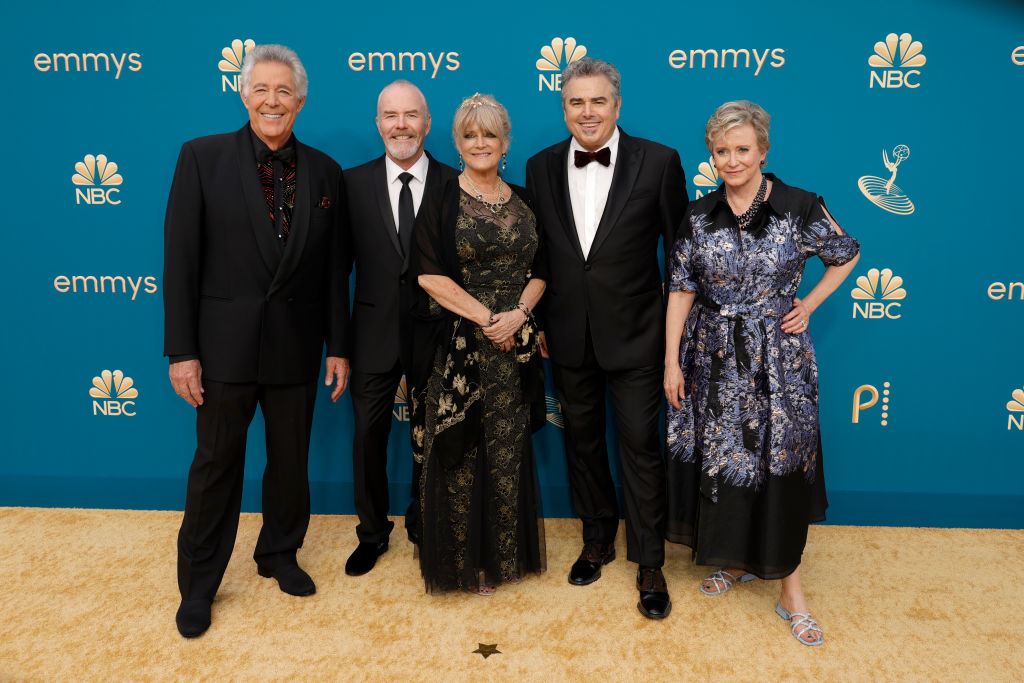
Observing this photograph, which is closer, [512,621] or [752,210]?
[752,210]

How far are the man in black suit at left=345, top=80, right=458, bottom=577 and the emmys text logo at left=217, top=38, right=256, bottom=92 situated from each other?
33.1 inches

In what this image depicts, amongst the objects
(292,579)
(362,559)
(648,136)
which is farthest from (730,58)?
(292,579)

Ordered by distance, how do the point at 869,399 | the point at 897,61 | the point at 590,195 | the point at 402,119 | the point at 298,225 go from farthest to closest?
the point at 869,399
the point at 897,61
the point at 402,119
the point at 590,195
the point at 298,225

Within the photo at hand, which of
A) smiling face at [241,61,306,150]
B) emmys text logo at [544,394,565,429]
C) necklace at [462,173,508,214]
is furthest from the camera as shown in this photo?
emmys text logo at [544,394,565,429]

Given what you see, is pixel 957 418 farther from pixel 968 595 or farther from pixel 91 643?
pixel 91 643

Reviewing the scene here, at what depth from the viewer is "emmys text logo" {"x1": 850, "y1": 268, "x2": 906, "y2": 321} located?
9.95 feet

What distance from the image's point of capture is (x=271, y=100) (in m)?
2.27

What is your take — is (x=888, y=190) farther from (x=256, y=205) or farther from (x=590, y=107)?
(x=256, y=205)

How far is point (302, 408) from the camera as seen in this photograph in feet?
8.32

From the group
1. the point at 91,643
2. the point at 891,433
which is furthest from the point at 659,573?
the point at 91,643

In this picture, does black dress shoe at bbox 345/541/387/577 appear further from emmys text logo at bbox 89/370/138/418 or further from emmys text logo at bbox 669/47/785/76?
emmys text logo at bbox 669/47/785/76

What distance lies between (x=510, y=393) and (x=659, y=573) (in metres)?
0.85

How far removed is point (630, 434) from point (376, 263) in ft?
3.71

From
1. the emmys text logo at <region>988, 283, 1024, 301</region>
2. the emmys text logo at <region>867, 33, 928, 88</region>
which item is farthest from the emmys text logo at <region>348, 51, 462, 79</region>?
the emmys text logo at <region>988, 283, 1024, 301</region>
